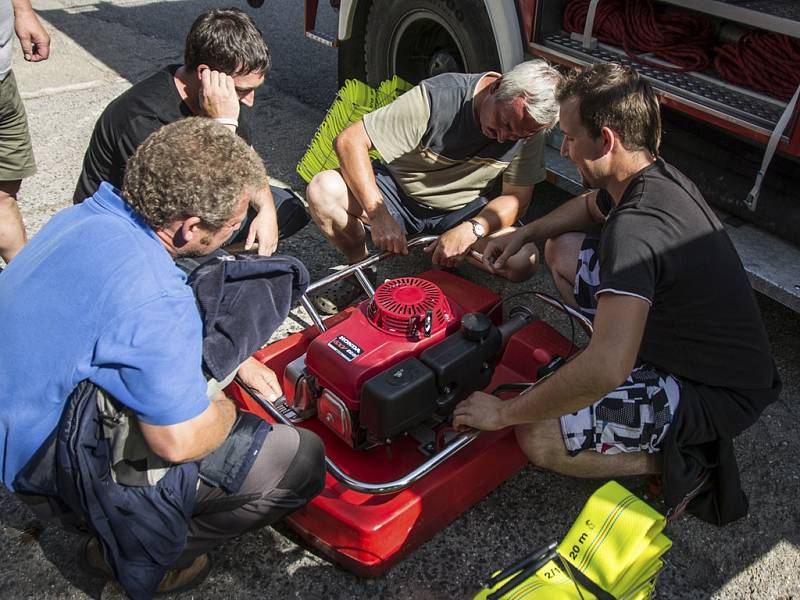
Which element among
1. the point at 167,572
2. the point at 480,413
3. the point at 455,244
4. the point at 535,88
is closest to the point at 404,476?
the point at 480,413

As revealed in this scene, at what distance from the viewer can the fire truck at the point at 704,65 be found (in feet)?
10.0

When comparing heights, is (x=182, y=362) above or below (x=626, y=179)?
below

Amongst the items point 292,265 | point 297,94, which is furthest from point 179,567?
point 297,94

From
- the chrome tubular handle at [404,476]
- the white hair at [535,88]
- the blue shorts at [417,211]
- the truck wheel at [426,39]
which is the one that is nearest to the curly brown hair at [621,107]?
the white hair at [535,88]

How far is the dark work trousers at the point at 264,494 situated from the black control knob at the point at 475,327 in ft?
1.88

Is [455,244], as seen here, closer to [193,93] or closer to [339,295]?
[339,295]

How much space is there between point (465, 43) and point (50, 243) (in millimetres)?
2602

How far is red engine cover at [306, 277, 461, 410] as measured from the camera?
7.74 ft

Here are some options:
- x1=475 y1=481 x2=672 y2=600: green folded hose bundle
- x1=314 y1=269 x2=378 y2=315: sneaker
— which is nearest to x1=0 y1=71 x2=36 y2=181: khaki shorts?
x1=314 y1=269 x2=378 y2=315: sneaker

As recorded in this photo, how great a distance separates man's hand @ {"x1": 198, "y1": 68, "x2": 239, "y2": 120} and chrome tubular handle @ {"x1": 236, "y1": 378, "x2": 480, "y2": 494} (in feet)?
3.73

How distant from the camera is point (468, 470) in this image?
93.7 inches

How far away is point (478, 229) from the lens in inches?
124

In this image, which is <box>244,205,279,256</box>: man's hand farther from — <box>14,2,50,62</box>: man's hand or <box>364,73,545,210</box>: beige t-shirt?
<box>14,2,50,62</box>: man's hand

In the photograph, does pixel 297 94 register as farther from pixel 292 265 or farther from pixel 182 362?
pixel 182 362
